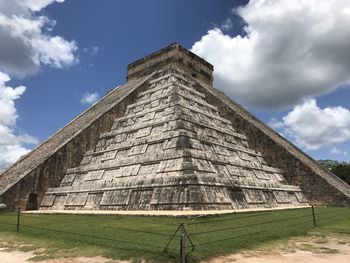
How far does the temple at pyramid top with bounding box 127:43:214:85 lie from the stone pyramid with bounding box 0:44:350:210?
3.02 metres

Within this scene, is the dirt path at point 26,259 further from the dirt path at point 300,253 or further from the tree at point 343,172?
the tree at point 343,172

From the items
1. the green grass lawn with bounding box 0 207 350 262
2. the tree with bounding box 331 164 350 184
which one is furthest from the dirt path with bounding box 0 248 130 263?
the tree with bounding box 331 164 350 184

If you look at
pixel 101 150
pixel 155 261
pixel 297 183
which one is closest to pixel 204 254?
pixel 155 261

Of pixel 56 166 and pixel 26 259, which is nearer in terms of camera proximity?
pixel 26 259

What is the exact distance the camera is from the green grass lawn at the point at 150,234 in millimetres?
6008

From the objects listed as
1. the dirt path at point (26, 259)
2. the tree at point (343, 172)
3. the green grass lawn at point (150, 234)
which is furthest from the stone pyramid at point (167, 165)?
the tree at point (343, 172)

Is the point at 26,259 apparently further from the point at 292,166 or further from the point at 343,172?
the point at 343,172

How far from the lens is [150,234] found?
7.32 metres

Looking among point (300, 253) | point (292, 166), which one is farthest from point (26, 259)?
point (292, 166)

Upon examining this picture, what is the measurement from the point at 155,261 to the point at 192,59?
69.2ft

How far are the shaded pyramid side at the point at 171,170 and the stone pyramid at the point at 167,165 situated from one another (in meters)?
0.04

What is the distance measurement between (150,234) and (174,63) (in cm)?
1754

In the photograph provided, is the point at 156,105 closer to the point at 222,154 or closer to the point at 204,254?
the point at 222,154

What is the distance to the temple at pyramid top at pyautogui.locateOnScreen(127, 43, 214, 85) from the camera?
77.5 ft
